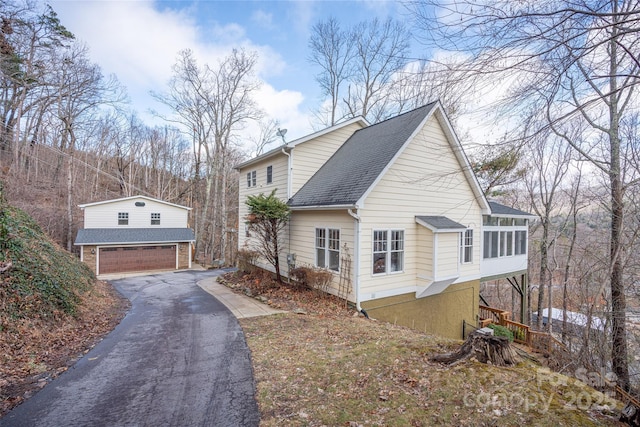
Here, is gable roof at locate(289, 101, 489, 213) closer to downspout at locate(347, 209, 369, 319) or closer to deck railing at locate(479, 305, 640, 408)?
downspout at locate(347, 209, 369, 319)

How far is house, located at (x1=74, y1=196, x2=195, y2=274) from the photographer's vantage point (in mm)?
17922

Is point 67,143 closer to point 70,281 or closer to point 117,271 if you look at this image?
point 117,271

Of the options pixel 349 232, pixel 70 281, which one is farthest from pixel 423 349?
pixel 70 281

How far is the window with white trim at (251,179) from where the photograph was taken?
1421 centimetres

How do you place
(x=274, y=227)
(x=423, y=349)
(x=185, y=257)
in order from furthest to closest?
(x=185, y=257) → (x=274, y=227) → (x=423, y=349)

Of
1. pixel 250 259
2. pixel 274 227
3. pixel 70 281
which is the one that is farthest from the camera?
pixel 250 259

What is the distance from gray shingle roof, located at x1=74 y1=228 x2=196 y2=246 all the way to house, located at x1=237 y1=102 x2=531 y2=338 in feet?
38.0

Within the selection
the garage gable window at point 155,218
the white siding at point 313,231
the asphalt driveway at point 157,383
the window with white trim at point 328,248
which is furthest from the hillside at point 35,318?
the garage gable window at point 155,218

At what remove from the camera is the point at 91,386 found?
4367mm

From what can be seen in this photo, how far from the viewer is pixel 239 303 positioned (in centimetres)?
954

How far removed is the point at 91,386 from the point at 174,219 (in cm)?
1884

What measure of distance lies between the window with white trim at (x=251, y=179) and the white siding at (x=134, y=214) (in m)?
9.81

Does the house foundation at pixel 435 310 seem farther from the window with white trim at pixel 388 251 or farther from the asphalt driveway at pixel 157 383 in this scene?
the asphalt driveway at pixel 157 383

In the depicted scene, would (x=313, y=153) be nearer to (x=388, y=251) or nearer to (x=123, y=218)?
(x=388, y=251)
